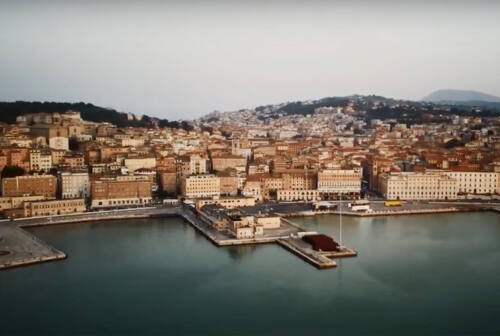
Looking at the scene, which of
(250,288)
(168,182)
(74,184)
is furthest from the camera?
(168,182)

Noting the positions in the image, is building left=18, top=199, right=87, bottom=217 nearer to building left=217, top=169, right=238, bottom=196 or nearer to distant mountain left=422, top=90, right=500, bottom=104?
building left=217, top=169, right=238, bottom=196

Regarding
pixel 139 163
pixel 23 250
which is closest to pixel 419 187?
pixel 139 163

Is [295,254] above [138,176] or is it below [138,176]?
below

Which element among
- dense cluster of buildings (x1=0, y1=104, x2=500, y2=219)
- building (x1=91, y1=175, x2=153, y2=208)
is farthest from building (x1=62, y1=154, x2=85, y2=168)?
building (x1=91, y1=175, x2=153, y2=208)

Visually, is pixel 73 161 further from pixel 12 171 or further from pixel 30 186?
pixel 30 186

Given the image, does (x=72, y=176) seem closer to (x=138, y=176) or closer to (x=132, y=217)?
(x=138, y=176)

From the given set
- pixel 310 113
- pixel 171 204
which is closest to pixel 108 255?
pixel 171 204
